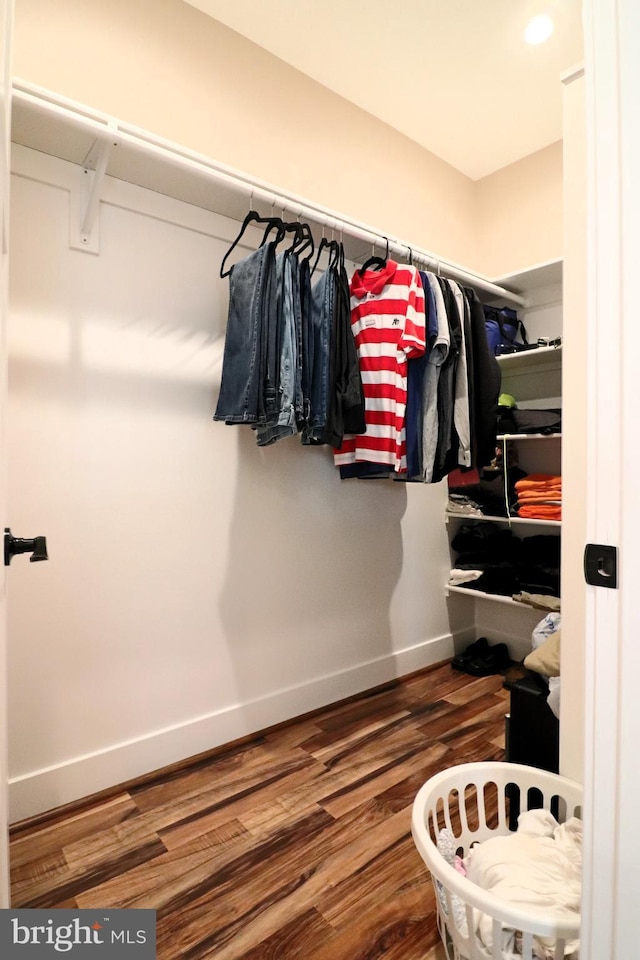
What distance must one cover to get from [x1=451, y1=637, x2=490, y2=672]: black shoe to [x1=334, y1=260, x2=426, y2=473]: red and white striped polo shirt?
53.2 inches

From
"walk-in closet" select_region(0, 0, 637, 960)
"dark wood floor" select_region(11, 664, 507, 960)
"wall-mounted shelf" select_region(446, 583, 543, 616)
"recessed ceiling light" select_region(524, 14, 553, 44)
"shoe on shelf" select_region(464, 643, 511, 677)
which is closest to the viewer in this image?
"dark wood floor" select_region(11, 664, 507, 960)

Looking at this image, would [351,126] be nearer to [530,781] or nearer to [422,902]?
[530,781]

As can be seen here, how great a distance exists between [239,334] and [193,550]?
790 millimetres

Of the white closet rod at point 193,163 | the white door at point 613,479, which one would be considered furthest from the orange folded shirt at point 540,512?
the white door at point 613,479

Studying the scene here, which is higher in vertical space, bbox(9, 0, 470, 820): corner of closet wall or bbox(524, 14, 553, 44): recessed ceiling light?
bbox(524, 14, 553, 44): recessed ceiling light

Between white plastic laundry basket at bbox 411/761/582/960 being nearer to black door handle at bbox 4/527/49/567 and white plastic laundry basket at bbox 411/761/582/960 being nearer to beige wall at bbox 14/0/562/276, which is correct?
black door handle at bbox 4/527/49/567

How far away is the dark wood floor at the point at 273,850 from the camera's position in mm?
1134

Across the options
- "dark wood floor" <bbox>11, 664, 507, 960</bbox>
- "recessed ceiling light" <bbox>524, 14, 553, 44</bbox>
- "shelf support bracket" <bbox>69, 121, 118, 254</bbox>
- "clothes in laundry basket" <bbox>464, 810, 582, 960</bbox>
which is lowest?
"dark wood floor" <bbox>11, 664, 507, 960</bbox>

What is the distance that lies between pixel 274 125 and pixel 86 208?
94 cm

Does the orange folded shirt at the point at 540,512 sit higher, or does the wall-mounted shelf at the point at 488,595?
the orange folded shirt at the point at 540,512

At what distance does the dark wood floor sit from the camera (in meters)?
1.13

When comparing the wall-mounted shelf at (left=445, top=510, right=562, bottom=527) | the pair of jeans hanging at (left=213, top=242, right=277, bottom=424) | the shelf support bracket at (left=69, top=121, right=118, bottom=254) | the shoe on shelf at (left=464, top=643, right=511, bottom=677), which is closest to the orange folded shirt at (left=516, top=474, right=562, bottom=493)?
the wall-mounted shelf at (left=445, top=510, right=562, bottom=527)

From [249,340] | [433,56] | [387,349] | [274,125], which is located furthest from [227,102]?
[387,349]

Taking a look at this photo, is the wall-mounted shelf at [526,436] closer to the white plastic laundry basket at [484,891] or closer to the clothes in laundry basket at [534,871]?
the white plastic laundry basket at [484,891]
